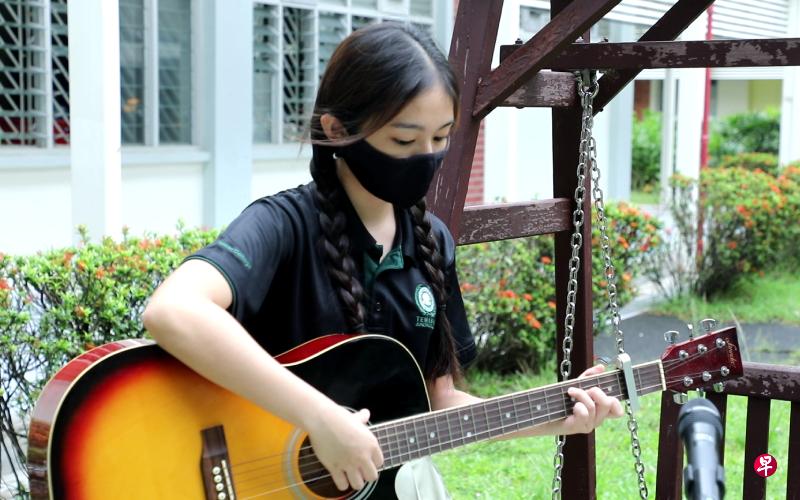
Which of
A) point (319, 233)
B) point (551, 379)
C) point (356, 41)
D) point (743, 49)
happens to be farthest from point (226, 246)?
point (551, 379)

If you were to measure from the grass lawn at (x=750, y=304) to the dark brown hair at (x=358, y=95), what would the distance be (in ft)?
23.2

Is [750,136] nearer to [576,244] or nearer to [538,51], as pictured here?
[576,244]

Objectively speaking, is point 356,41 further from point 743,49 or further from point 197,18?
point 197,18

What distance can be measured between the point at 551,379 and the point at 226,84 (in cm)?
300

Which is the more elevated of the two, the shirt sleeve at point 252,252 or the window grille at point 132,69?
the window grille at point 132,69

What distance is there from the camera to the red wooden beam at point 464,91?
2.96 m

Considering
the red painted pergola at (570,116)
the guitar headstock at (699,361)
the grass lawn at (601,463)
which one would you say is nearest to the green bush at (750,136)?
the grass lawn at (601,463)

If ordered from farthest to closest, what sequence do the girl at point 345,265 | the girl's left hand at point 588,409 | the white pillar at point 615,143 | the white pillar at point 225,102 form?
the white pillar at point 615,143, the white pillar at point 225,102, the girl's left hand at point 588,409, the girl at point 345,265

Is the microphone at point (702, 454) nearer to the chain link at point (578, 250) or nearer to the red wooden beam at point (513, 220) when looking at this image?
the chain link at point (578, 250)

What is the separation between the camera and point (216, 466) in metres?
1.95

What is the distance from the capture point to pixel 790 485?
3201 millimetres

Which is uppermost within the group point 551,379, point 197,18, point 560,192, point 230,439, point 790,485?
point 197,18

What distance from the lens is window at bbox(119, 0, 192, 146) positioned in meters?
7.31

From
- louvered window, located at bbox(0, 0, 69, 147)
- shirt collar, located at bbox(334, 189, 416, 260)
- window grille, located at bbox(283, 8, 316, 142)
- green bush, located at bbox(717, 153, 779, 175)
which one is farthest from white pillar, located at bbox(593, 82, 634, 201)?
shirt collar, located at bbox(334, 189, 416, 260)
